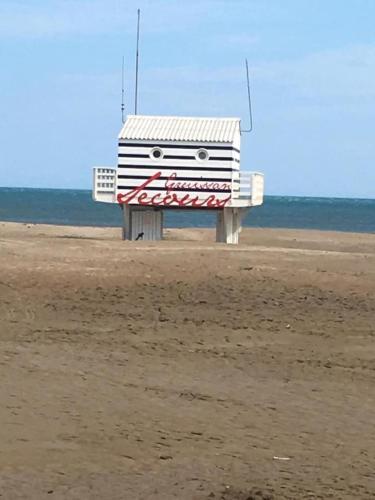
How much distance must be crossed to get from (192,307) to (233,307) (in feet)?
1.77

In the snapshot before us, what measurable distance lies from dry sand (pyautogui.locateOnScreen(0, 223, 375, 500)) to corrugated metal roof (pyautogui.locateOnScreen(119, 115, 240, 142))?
7.34 m

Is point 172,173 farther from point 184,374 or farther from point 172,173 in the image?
point 184,374

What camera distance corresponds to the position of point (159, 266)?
58.5 feet

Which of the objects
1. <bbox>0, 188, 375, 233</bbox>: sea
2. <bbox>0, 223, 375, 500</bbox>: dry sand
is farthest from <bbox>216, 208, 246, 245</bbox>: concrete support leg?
<bbox>0, 223, 375, 500</bbox>: dry sand

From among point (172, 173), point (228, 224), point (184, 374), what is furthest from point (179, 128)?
point (184, 374)

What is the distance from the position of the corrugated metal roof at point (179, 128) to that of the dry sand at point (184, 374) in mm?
7341

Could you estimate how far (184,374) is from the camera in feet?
39.0

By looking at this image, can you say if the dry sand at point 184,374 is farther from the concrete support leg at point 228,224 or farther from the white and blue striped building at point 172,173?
the concrete support leg at point 228,224

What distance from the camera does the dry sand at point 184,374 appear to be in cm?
848

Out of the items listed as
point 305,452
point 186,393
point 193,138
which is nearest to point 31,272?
point 186,393

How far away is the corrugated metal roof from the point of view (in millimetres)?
27062

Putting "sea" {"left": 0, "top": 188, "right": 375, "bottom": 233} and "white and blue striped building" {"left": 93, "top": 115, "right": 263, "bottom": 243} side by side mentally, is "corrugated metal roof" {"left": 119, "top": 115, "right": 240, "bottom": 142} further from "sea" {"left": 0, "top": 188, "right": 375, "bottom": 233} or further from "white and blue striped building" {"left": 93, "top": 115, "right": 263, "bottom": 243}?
"sea" {"left": 0, "top": 188, "right": 375, "bottom": 233}

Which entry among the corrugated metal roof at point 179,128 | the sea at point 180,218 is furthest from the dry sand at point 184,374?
the sea at point 180,218

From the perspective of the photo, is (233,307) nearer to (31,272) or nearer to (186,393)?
(31,272)
